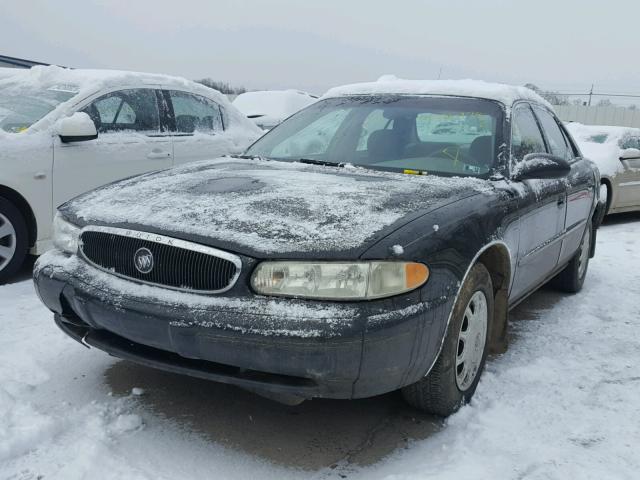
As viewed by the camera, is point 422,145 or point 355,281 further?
point 422,145

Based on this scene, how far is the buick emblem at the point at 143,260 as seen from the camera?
8.02 feet

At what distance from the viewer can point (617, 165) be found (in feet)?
29.0

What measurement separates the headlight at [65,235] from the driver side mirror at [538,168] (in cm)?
220

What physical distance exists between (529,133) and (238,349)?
2566 millimetres

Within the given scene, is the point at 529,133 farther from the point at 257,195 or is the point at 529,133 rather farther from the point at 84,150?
the point at 84,150

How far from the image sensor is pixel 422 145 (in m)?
3.59

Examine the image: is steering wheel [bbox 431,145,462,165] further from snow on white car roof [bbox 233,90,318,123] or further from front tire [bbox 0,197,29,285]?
snow on white car roof [bbox 233,90,318,123]

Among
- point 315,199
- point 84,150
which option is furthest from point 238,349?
point 84,150

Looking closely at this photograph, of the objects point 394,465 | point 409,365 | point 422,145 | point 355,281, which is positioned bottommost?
point 394,465

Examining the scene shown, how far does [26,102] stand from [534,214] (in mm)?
3984

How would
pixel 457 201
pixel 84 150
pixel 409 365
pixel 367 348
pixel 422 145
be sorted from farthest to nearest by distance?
pixel 84 150 → pixel 422 145 → pixel 457 201 → pixel 409 365 → pixel 367 348

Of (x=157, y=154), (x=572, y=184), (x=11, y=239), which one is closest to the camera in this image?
(x=572, y=184)

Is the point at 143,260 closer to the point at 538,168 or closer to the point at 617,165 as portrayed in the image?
the point at 538,168

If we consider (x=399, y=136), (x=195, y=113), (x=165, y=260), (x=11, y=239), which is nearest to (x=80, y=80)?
(x=195, y=113)
